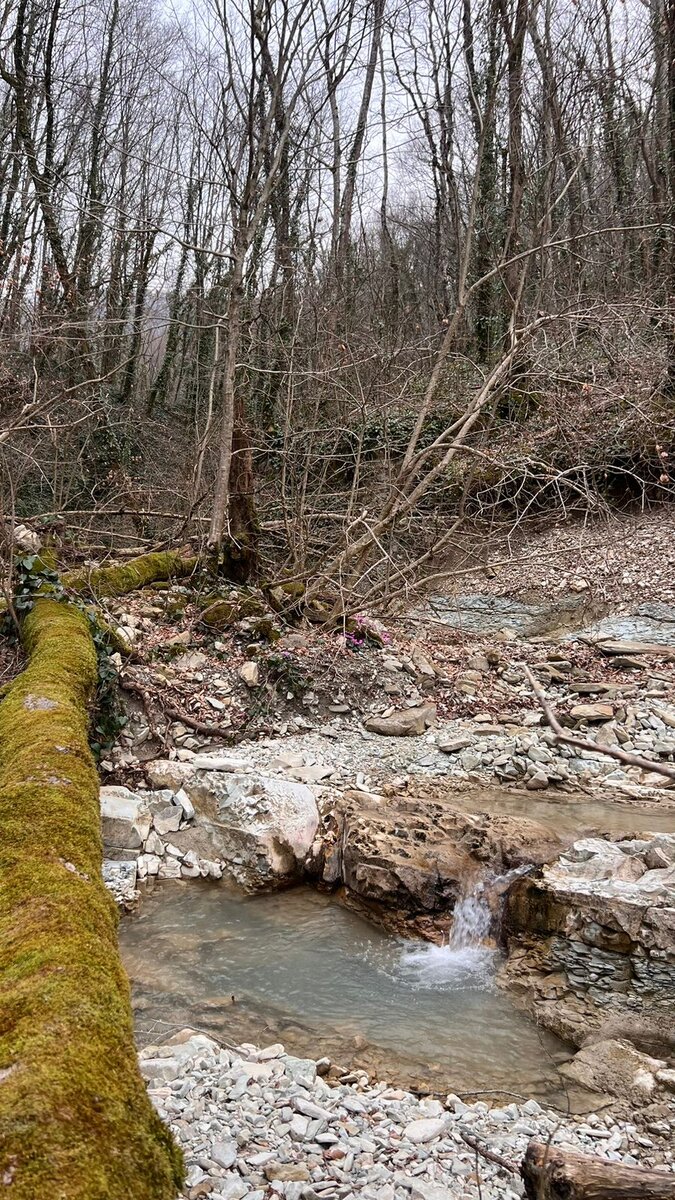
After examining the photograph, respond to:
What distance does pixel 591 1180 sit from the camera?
2.03 metres

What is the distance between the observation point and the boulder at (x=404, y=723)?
6.95 m

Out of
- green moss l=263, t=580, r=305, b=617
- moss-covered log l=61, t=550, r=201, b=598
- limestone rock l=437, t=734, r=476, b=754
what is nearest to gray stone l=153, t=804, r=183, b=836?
limestone rock l=437, t=734, r=476, b=754

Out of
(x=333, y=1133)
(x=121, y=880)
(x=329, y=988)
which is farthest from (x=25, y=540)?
(x=333, y=1133)

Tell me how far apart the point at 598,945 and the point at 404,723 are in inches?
124

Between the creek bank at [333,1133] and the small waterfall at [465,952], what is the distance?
1066 mm

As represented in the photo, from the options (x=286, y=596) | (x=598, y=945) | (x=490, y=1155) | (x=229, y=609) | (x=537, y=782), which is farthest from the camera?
(x=286, y=596)

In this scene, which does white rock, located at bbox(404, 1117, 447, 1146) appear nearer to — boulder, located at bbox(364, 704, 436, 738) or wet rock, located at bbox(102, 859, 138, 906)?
wet rock, located at bbox(102, 859, 138, 906)

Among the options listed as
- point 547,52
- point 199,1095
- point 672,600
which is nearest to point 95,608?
point 199,1095

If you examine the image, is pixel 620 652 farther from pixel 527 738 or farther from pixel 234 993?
pixel 234 993

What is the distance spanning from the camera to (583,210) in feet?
49.8

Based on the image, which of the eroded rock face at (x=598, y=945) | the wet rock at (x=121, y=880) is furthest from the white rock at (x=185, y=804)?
the eroded rock face at (x=598, y=945)

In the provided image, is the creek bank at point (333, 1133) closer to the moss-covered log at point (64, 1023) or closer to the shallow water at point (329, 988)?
the shallow water at point (329, 988)

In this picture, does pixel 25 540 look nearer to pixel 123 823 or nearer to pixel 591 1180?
pixel 123 823

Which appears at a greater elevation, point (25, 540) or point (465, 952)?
point (25, 540)
